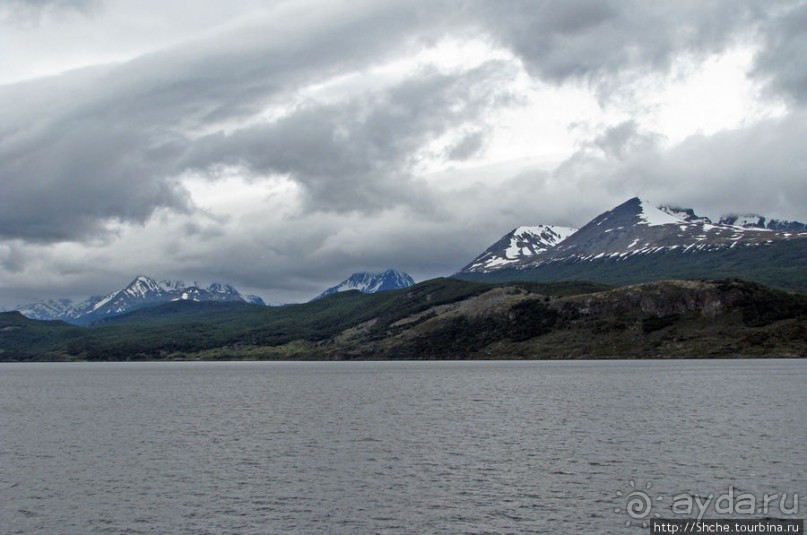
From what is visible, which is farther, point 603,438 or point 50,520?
point 603,438

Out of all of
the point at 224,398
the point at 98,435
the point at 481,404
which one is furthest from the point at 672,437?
the point at 224,398

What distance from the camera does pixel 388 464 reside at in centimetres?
7962

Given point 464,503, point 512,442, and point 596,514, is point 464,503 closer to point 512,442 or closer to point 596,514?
point 596,514

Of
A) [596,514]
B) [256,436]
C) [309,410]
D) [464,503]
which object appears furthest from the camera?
[309,410]

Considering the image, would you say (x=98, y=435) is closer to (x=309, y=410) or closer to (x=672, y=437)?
(x=309, y=410)

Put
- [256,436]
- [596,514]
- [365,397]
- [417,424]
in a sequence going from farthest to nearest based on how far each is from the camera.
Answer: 1. [365,397]
2. [417,424]
3. [256,436]
4. [596,514]

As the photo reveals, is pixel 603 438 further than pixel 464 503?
Yes

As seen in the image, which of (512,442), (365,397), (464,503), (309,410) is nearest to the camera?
(464,503)

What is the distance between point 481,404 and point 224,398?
70.0 metres

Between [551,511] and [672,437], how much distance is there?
4558cm

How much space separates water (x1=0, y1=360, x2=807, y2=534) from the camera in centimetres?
5681

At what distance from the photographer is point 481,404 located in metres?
149

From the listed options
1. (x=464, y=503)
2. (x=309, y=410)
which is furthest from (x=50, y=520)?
(x=309, y=410)

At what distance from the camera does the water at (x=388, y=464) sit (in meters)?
56.8
